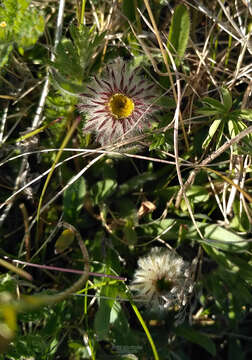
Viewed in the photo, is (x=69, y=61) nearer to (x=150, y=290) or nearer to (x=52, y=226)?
(x=52, y=226)

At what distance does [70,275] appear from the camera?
1.89 metres

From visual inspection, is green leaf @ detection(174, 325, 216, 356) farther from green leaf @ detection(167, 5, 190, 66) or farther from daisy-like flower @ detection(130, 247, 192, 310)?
green leaf @ detection(167, 5, 190, 66)

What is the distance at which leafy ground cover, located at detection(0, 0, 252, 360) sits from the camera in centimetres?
157

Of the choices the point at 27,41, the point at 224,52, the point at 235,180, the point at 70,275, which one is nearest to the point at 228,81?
the point at 224,52

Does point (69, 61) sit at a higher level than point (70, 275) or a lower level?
higher

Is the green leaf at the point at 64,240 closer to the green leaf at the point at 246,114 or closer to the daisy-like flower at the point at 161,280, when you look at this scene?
the daisy-like flower at the point at 161,280

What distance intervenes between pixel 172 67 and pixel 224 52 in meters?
0.32

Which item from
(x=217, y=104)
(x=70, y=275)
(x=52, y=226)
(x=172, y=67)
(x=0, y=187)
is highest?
(x=172, y=67)

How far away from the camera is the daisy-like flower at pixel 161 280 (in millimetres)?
1645

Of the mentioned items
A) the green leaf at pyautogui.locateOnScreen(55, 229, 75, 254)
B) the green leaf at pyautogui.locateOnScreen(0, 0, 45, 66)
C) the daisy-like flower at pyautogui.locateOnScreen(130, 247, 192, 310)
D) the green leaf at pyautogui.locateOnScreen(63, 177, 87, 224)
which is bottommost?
the daisy-like flower at pyautogui.locateOnScreen(130, 247, 192, 310)

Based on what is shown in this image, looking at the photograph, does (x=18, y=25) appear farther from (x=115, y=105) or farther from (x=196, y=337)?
(x=196, y=337)

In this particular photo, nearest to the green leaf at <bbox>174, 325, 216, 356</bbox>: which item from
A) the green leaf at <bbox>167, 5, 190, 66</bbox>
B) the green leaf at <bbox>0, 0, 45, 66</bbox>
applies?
the green leaf at <bbox>167, 5, 190, 66</bbox>

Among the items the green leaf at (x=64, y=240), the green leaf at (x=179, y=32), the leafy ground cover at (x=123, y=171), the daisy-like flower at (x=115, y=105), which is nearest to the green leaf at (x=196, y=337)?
the leafy ground cover at (x=123, y=171)

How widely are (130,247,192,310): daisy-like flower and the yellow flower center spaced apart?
0.62m
